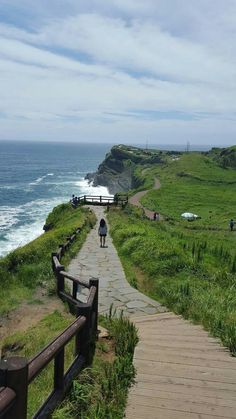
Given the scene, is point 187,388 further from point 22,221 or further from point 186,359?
point 22,221

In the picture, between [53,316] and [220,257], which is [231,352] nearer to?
[53,316]

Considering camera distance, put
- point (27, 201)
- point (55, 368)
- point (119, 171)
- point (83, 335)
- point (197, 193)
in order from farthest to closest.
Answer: point (119, 171) < point (27, 201) < point (197, 193) < point (83, 335) < point (55, 368)

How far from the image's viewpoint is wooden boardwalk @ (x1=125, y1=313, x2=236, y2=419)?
5.55 metres

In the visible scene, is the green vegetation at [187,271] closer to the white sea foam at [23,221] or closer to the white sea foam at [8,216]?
the white sea foam at [23,221]

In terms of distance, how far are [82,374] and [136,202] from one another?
55.2 metres

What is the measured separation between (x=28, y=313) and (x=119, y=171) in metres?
121

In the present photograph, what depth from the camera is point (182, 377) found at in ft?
21.3

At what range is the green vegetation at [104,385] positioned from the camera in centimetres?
541

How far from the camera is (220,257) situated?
22734mm

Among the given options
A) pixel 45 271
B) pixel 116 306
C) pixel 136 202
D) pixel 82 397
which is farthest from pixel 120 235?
pixel 136 202

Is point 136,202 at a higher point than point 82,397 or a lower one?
lower

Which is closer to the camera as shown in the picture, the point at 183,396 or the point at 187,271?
the point at 183,396

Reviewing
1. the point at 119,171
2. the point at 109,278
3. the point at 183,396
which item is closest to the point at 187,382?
the point at 183,396

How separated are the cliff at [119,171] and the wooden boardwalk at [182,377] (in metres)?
92.1
